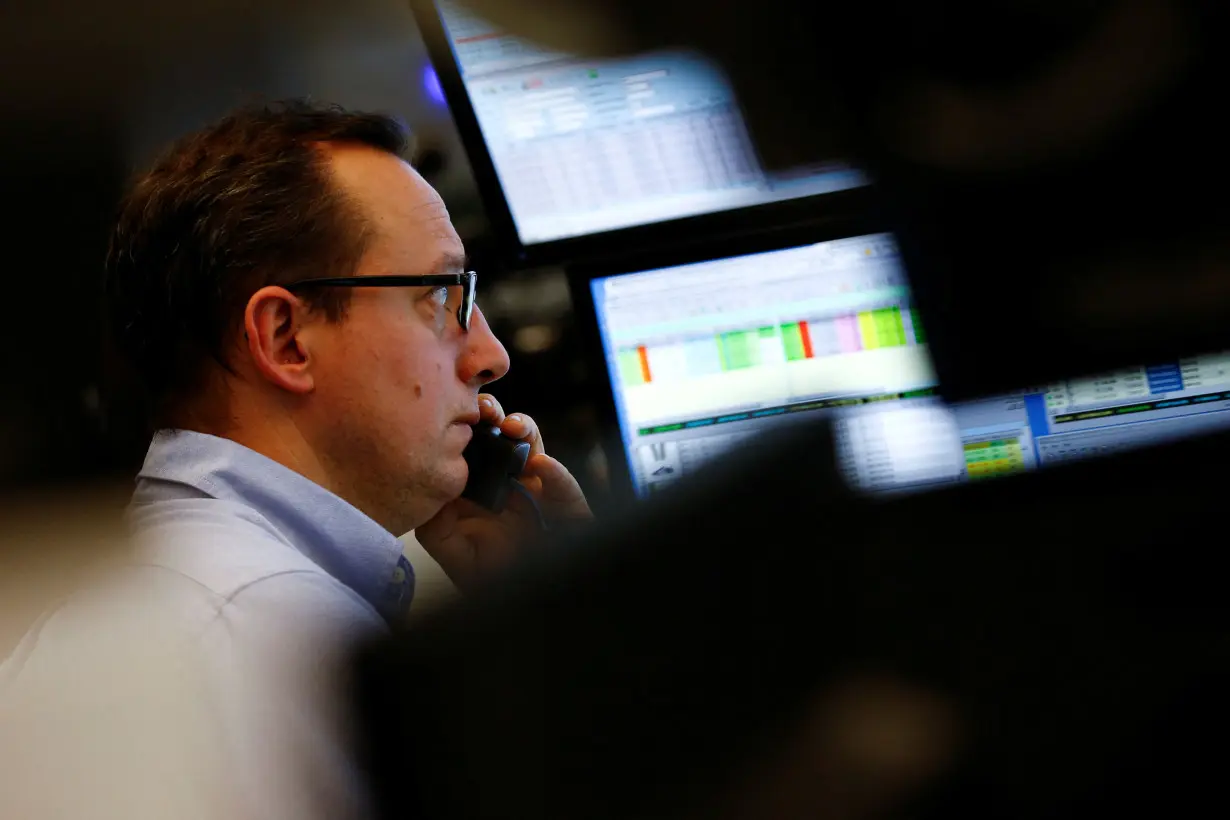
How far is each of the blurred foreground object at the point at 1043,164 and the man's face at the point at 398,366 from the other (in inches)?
24.2

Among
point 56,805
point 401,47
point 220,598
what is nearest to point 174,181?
point 401,47

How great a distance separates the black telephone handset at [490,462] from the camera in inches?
37.8

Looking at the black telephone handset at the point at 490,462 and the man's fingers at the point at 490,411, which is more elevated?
the man's fingers at the point at 490,411

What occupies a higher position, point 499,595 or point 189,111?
point 189,111

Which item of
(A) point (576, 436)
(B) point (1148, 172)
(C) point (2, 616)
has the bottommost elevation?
(A) point (576, 436)

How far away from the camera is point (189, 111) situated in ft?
Result: 1.67

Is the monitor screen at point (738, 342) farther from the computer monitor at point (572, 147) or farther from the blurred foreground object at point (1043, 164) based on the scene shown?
the blurred foreground object at point (1043, 164)

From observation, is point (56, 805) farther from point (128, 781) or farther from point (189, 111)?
point (189, 111)

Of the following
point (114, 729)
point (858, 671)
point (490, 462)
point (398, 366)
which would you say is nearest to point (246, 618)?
point (114, 729)

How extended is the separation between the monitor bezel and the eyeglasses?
0.16 meters

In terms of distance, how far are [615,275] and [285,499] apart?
15.5 inches

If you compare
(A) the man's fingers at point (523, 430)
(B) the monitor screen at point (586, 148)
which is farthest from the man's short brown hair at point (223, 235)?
(A) the man's fingers at point (523, 430)

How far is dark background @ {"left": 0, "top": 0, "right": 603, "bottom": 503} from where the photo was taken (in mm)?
418

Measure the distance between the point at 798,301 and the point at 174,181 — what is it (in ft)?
1.74
